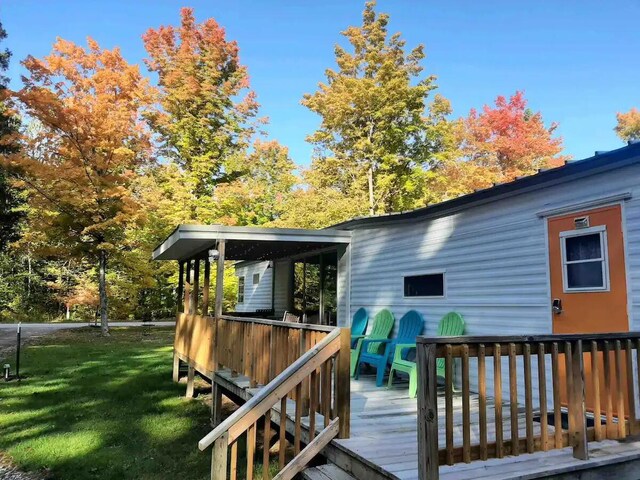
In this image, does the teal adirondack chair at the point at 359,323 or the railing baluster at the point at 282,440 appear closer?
the railing baluster at the point at 282,440

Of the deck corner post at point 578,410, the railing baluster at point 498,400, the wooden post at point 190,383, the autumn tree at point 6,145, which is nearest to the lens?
the railing baluster at point 498,400

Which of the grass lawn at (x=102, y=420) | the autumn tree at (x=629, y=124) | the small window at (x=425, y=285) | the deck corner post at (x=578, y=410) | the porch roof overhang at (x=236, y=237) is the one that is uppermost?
the autumn tree at (x=629, y=124)

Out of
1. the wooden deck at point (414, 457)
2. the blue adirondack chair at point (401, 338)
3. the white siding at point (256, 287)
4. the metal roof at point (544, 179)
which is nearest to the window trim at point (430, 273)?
the blue adirondack chair at point (401, 338)

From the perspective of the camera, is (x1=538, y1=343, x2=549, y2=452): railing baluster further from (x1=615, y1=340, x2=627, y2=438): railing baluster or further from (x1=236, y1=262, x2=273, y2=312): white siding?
(x1=236, y1=262, x2=273, y2=312): white siding

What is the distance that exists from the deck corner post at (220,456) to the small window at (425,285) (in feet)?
13.2

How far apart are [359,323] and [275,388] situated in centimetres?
458

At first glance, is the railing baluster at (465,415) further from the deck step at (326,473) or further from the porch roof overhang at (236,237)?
the porch roof overhang at (236,237)

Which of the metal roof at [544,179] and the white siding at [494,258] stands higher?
the metal roof at [544,179]

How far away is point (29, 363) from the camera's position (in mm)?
10961

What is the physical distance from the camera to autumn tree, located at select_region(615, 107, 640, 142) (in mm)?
27750

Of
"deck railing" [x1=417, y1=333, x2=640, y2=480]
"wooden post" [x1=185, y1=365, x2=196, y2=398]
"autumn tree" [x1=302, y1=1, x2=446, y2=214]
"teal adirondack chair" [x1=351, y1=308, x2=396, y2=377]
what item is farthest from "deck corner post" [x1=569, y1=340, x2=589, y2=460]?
"autumn tree" [x1=302, y1=1, x2=446, y2=214]

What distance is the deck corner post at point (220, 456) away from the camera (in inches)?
122

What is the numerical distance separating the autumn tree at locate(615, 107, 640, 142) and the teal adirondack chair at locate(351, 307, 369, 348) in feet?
88.7

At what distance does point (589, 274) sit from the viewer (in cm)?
446
